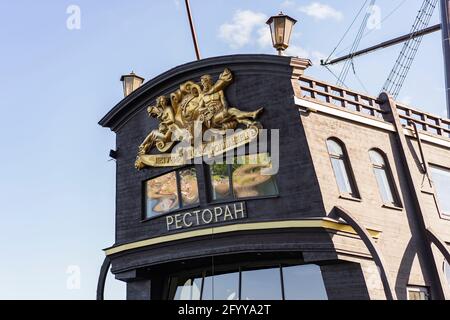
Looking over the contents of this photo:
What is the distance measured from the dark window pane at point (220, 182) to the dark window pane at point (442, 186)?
729cm

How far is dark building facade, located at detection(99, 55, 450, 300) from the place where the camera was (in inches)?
778

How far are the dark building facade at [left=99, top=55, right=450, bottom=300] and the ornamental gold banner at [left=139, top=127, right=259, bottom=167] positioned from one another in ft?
0.31

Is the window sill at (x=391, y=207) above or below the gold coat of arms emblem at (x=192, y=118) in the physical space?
below

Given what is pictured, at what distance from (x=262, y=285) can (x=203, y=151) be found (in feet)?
14.2

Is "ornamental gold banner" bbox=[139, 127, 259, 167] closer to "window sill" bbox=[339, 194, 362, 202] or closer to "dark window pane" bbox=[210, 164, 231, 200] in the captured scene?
"dark window pane" bbox=[210, 164, 231, 200]

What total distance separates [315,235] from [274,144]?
2.86 metres

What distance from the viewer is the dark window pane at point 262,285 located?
21.2 metres

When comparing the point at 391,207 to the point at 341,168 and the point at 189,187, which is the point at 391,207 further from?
the point at 189,187

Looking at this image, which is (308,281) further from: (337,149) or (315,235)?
(337,149)

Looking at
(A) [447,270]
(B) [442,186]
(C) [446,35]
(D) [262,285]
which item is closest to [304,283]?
(D) [262,285]

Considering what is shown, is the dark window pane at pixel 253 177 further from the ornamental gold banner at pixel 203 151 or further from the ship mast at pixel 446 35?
the ship mast at pixel 446 35

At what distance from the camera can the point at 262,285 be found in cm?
2142

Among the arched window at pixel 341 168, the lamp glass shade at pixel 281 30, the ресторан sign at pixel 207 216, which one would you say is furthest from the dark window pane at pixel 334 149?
the lamp glass shade at pixel 281 30
